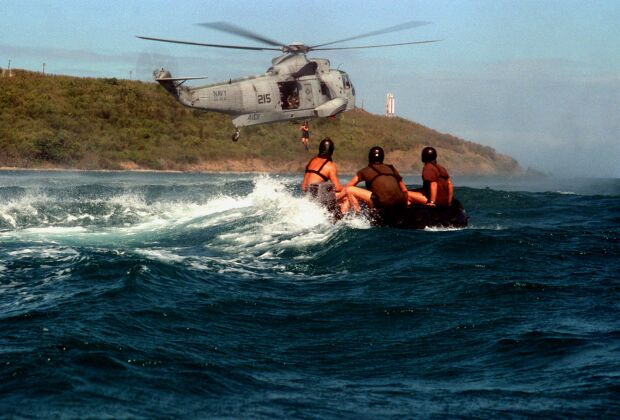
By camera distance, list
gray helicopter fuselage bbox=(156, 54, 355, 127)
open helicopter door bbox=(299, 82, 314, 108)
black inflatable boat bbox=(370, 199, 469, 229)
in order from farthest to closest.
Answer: open helicopter door bbox=(299, 82, 314, 108)
gray helicopter fuselage bbox=(156, 54, 355, 127)
black inflatable boat bbox=(370, 199, 469, 229)

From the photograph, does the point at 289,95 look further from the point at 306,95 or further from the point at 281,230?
the point at 281,230

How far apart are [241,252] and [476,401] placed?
9540 millimetres

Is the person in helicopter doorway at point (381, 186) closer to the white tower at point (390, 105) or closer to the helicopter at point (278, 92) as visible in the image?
the helicopter at point (278, 92)

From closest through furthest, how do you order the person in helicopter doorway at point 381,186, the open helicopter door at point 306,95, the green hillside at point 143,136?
the person in helicopter doorway at point 381,186 < the open helicopter door at point 306,95 < the green hillside at point 143,136

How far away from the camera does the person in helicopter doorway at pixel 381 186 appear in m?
16.7

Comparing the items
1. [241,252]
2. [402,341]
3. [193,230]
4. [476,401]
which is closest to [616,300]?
A: [402,341]

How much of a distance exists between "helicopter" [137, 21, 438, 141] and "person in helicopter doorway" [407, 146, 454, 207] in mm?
13345

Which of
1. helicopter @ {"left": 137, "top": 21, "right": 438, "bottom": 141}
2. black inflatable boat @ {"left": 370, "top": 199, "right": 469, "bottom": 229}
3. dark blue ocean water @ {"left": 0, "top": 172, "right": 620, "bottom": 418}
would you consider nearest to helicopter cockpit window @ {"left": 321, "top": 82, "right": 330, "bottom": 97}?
helicopter @ {"left": 137, "top": 21, "right": 438, "bottom": 141}

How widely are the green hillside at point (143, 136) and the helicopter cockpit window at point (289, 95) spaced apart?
137ft

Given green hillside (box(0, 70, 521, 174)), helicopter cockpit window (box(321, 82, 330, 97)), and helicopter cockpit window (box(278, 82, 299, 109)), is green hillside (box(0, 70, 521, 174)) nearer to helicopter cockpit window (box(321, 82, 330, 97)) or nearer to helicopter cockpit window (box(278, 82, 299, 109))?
helicopter cockpit window (box(278, 82, 299, 109))

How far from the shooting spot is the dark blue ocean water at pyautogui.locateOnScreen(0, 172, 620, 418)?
6848 millimetres

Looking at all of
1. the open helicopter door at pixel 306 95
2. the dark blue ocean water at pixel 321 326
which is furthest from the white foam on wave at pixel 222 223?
the open helicopter door at pixel 306 95

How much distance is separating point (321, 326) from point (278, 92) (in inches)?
865

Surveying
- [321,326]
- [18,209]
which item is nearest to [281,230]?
[321,326]
